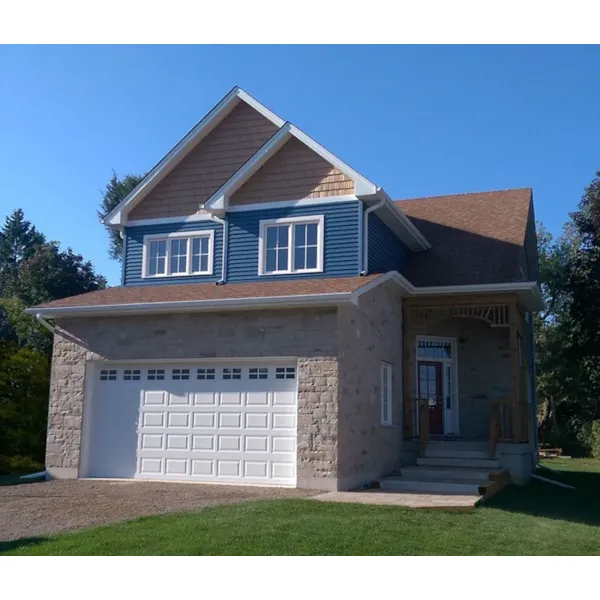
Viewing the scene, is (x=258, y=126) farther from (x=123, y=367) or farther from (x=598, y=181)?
(x=598, y=181)

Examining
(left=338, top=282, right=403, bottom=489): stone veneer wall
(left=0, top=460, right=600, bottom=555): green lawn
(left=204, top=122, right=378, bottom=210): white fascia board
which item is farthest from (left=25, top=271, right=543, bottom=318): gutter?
(left=0, top=460, right=600, bottom=555): green lawn

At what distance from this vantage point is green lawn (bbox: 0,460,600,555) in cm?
786

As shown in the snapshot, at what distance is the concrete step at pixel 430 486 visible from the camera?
43.3 ft

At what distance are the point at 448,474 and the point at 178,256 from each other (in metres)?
7.88

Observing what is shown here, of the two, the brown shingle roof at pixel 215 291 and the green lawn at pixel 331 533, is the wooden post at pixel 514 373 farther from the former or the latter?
the green lawn at pixel 331 533

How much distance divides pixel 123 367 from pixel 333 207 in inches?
219

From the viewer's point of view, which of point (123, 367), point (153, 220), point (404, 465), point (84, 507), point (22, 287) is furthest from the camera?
point (22, 287)

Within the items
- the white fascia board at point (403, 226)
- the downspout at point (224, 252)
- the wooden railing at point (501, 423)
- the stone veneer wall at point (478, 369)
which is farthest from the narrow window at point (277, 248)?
the wooden railing at point (501, 423)

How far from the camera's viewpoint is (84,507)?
10945mm

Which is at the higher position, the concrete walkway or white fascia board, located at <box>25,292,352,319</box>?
white fascia board, located at <box>25,292,352,319</box>

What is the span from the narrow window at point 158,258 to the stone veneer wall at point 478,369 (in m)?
6.73

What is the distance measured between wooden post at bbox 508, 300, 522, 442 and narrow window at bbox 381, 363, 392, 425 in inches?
107

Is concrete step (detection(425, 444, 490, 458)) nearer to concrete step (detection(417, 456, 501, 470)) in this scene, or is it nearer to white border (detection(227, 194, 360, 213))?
concrete step (detection(417, 456, 501, 470))
